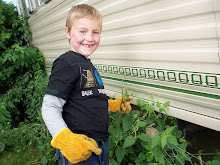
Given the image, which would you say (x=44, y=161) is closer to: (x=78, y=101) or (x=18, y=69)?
(x=78, y=101)

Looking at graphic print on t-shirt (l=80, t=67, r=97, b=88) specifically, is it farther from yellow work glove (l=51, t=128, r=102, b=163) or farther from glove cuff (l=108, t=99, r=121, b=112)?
glove cuff (l=108, t=99, r=121, b=112)

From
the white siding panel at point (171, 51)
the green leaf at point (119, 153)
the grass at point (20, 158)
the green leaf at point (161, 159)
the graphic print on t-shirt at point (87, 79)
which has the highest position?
the white siding panel at point (171, 51)

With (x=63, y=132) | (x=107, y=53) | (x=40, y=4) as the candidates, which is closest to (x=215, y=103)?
(x=63, y=132)

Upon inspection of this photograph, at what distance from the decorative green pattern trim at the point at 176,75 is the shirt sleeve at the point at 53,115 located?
3.57ft

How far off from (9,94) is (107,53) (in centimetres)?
431

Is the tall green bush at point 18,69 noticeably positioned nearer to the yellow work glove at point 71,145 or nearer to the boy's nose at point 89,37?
the boy's nose at point 89,37

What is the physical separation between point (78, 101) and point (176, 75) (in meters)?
→ 0.94

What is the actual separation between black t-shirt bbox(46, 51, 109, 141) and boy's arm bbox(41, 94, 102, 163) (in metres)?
0.10

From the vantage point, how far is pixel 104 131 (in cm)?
175

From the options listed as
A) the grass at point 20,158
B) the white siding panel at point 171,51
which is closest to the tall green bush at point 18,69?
the grass at point 20,158

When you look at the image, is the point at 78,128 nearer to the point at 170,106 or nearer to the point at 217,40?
the point at 170,106

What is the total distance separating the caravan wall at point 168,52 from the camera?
69.0 inches

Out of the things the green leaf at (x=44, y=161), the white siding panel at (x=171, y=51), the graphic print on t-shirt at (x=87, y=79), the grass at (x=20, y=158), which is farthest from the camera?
the grass at (x=20, y=158)

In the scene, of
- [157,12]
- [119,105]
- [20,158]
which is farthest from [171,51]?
[20,158]
